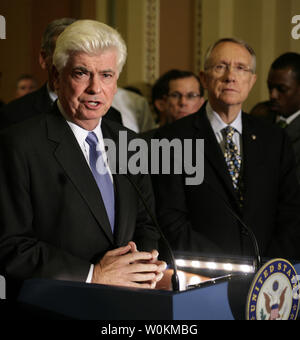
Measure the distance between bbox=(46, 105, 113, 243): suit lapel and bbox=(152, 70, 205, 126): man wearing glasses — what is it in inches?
71.2

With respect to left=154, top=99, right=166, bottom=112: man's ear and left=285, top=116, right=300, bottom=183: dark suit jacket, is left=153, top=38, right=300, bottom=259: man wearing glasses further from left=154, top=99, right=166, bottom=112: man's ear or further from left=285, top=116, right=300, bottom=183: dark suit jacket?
left=154, top=99, right=166, bottom=112: man's ear

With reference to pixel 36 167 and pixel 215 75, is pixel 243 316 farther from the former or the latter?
pixel 215 75

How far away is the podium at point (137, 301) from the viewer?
3.65ft

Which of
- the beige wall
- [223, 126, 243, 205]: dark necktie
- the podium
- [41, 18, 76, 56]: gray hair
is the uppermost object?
the beige wall

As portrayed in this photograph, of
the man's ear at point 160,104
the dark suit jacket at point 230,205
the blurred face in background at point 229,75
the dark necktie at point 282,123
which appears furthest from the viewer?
the man's ear at point 160,104

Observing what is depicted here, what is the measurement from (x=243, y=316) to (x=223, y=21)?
369 cm

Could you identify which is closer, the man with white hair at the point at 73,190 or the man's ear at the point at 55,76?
the man with white hair at the point at 73,190

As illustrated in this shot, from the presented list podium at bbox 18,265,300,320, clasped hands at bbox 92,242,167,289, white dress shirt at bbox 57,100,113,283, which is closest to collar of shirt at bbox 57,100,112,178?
white dress shirt at bbox 57,100,113,283

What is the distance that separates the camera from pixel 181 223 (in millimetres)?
2172

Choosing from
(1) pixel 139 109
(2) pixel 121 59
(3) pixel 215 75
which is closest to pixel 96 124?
(2) pixel 121 59

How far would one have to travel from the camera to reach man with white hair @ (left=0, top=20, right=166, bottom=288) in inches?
55.4

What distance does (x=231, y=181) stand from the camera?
2.23 m

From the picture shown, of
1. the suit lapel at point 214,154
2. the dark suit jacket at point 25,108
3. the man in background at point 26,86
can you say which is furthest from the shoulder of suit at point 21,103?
the man in background at point 26,86

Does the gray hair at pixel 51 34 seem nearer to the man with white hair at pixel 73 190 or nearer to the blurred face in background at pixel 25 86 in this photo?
the man with white hair at pixel 73 190
